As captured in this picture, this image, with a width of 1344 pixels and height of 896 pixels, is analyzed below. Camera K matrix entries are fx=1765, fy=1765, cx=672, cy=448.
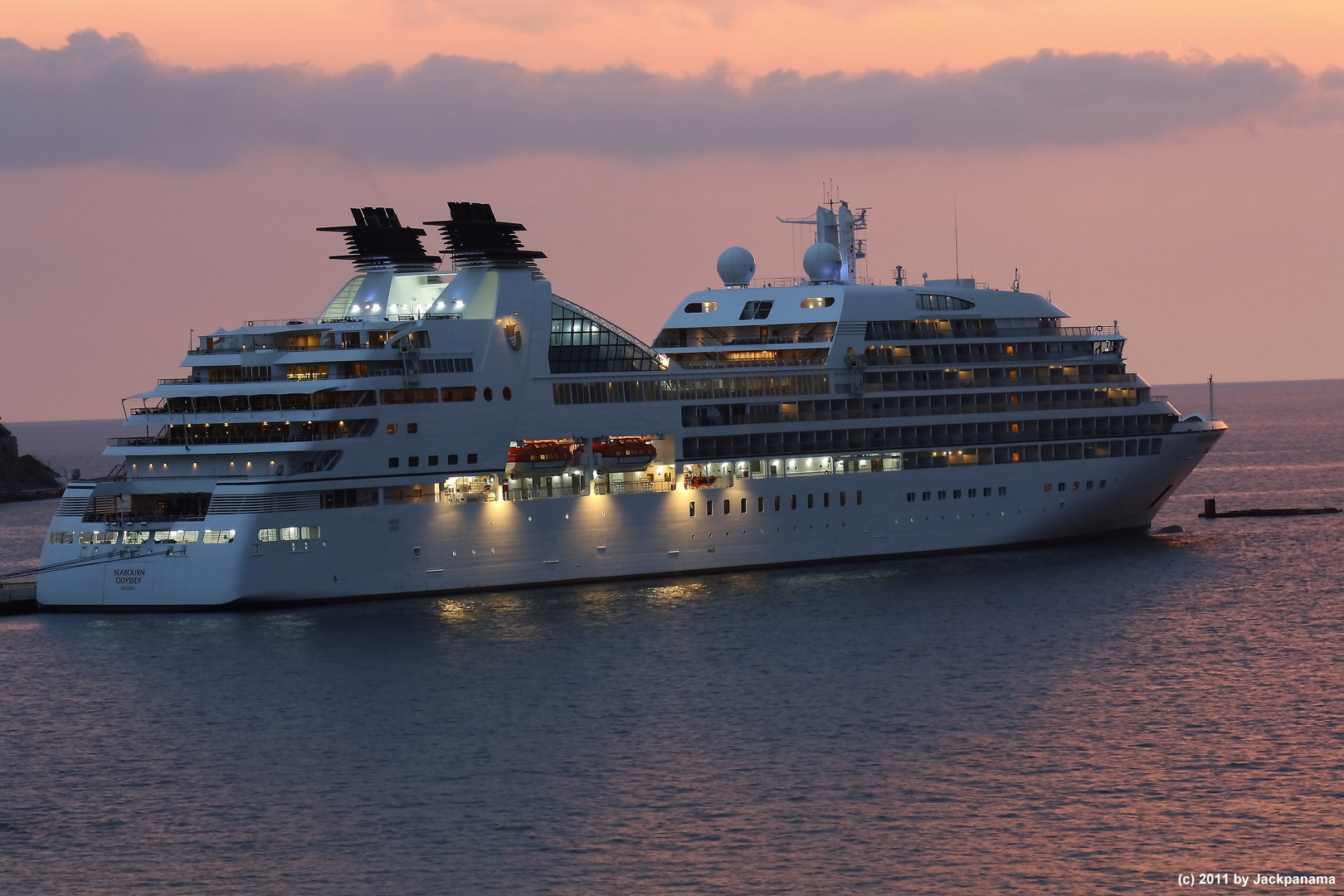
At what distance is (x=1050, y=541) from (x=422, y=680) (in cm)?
3556

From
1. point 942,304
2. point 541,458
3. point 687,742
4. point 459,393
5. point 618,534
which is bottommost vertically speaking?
point 687,742

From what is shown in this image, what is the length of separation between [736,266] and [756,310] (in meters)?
3.89

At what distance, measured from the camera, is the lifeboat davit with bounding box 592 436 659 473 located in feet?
212

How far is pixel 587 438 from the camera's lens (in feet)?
211

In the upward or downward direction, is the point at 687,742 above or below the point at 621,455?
below

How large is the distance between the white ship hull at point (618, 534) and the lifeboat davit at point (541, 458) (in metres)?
1.24

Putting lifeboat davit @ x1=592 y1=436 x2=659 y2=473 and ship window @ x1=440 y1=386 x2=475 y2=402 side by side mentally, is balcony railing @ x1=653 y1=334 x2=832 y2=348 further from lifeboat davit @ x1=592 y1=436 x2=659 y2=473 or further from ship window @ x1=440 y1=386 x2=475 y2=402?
ship window @ x1=440 y1=386 x2=475 y2=402

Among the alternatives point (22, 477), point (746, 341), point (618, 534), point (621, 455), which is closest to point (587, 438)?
point (621, 455)

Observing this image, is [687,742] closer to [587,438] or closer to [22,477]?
[587,438]

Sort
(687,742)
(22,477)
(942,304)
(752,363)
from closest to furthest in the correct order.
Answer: (687,742) → (752,363) → (942,304) → (22,477)

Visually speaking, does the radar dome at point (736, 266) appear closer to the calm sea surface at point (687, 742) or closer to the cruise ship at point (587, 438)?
the cruise ship at point (587, 438)

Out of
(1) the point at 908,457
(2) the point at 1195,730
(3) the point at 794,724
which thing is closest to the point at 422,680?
(3) the point at 794,724

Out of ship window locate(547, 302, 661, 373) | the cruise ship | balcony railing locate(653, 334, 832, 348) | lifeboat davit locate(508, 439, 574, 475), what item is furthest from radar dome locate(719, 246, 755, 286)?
lifeboat davit locate(508, 439, 574, 475)

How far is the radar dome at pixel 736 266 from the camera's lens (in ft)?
257
